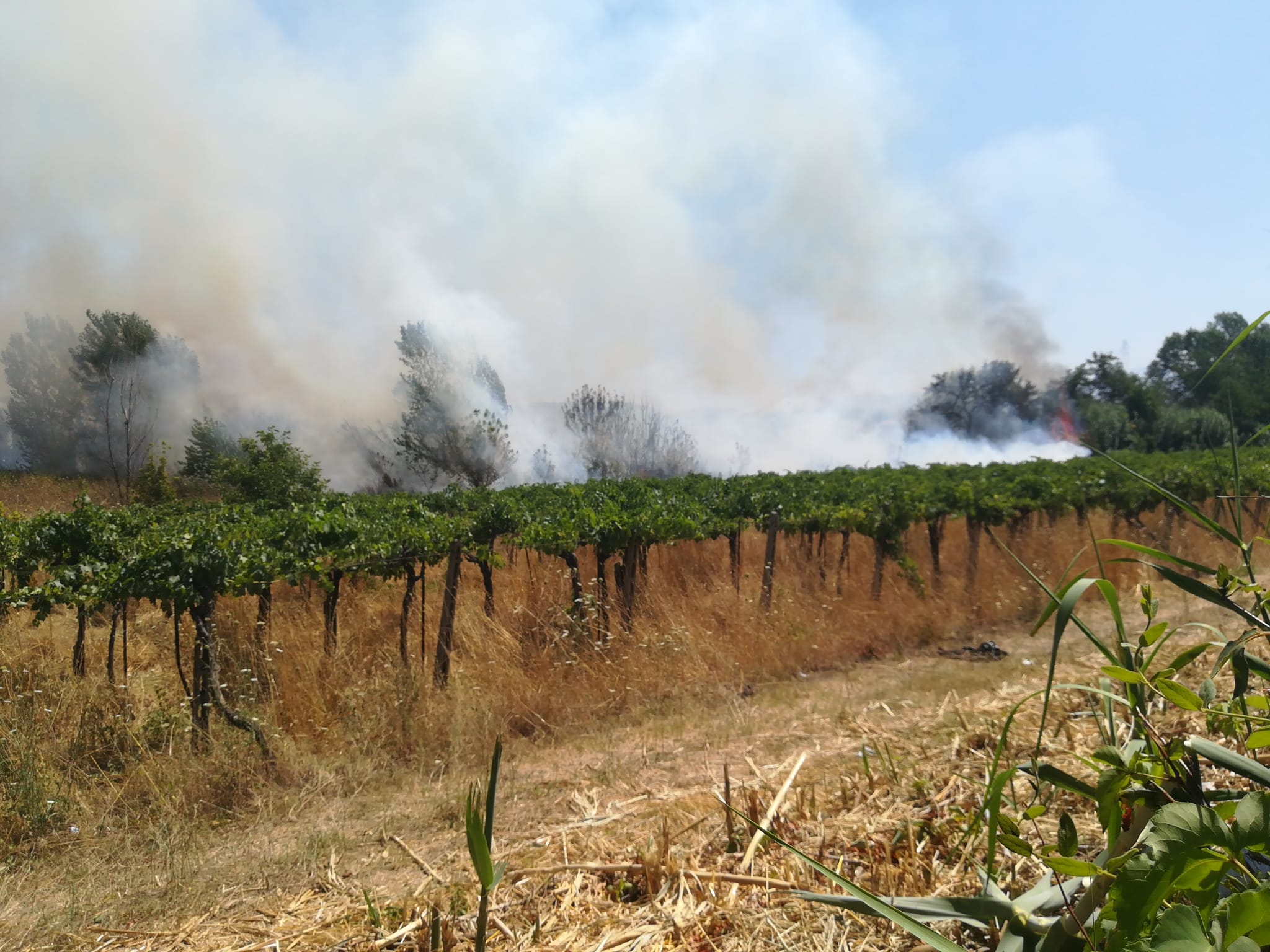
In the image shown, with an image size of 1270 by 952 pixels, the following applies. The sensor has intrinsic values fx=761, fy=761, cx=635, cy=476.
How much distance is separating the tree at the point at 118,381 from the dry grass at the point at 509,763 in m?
25.5

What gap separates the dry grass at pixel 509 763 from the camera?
8.23ft

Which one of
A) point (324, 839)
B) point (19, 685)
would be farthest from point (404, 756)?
point (19, 685)

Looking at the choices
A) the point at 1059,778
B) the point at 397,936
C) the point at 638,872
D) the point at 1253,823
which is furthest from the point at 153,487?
the point at 1253,823

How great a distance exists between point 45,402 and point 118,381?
416 cm

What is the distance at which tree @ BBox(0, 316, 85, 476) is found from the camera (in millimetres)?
31547

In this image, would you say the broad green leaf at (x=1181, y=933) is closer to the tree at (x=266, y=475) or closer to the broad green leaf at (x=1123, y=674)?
the broad green leaf at (x=1123, y=674)

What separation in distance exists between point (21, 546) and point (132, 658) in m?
1.69

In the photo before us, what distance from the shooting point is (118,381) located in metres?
31.5

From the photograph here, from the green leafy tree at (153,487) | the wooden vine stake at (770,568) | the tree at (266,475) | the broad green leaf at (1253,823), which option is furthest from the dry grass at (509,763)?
the green leafy tree at (153,487)

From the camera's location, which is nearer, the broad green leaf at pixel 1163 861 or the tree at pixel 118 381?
the broad green leaf at pixel 1163 861

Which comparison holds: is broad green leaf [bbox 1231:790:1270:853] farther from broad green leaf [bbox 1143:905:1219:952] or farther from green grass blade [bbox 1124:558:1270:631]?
green grass blade [bbox 1124:558:1270:631]

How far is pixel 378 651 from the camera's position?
7.44 m

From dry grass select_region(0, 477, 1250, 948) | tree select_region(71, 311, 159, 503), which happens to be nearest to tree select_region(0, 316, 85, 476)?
tree select_region(71, 311, 159, 503)

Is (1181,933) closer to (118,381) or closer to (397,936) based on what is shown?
(397,936)
